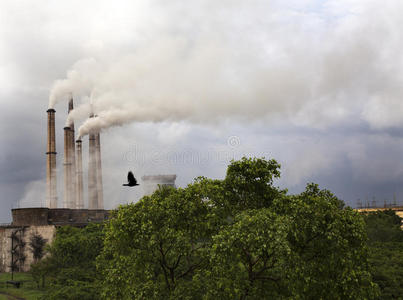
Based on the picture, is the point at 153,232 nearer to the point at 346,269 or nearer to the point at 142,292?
the point at 142,292

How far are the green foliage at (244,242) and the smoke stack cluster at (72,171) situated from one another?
56.9 m

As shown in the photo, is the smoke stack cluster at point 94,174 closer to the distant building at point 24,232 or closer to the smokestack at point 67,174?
the smokestack at point 67,174

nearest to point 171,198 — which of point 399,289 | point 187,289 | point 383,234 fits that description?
point 187,289

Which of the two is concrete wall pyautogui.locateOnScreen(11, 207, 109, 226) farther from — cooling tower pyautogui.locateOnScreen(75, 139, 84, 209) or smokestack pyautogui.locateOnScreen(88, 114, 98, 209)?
smokestack pyautogui.locateOnScreen(88, 114, 98, 209)

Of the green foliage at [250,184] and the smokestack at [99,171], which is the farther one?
the smokestack at [99,171]

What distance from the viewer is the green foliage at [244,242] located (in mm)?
15117

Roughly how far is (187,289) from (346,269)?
7183 mm

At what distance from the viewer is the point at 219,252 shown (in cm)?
1538

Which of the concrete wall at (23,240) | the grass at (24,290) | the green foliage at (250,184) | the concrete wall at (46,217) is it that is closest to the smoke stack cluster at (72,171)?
the concrete wall at (46,217)

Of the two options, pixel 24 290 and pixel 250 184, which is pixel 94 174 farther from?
pixel 250 184

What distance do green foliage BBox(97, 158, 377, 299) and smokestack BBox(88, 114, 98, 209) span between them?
64968mm

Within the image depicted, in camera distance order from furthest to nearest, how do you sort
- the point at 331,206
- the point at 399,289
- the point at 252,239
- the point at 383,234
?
the point at 383,234, the point at 399,289, the point at 331,206, the point at 252,239

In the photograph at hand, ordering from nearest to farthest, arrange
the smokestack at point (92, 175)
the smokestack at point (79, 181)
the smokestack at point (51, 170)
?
the smokestack at point (51, 170) → the smokestack at point (79, 181) → the smokestack at point (92, 175)

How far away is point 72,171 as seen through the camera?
3014 inches
